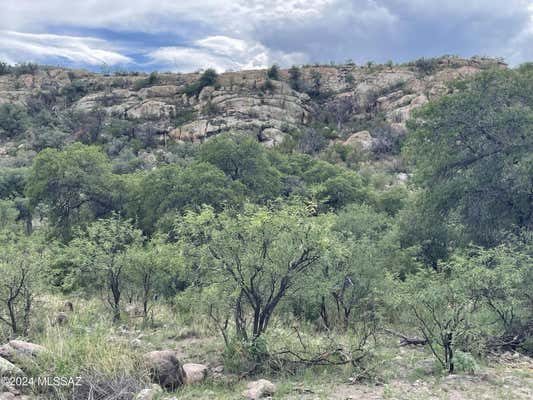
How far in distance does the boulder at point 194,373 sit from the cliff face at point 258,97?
167ft

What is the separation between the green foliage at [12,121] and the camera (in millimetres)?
59719

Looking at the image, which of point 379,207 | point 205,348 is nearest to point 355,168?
point 379,207

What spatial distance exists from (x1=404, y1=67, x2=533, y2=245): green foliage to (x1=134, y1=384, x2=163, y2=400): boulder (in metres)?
10.9

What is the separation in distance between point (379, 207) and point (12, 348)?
22.3m

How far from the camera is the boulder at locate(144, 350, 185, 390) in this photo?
6.72 m

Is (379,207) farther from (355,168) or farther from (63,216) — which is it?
(355,168)

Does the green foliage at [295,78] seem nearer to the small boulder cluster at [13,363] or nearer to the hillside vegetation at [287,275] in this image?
the hillside vegetation at [287,275]

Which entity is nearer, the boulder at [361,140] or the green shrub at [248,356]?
the green shrub at [248,356]

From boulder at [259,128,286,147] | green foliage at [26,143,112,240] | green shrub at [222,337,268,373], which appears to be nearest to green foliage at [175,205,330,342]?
green shrub at [222,337,268,373]

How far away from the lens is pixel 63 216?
2247cm

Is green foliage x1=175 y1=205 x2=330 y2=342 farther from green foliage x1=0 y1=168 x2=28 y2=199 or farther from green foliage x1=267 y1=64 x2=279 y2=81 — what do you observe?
green foliage x1=267 y1=64 x2=279 y2=81

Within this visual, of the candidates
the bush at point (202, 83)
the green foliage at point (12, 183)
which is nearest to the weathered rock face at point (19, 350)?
the green foliage at point (12, 183)

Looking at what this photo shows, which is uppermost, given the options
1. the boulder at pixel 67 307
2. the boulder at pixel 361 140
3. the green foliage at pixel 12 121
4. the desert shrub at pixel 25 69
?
the desert shrub at pixel 25 69

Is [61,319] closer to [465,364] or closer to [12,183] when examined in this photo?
[465,364]
